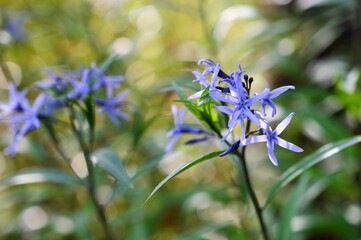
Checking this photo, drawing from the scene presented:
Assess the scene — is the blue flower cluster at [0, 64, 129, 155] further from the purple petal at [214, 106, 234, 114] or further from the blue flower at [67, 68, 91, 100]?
the purple petal at [214, 106, 234, 114]

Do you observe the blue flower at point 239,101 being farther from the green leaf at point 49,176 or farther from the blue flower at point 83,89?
the green leaf at point 49,176

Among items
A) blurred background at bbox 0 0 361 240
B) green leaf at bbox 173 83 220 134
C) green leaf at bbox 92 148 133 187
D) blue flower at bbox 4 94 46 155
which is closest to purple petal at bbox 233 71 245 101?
green leaf at bbox 173 83 220 134

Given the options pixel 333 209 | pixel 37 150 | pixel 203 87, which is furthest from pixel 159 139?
pixel 203 87

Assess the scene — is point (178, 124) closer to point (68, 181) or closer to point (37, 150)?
point (68, 181)

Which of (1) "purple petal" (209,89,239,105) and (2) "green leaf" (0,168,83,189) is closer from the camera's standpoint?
(1) "purple petal" (209,89,239,105)

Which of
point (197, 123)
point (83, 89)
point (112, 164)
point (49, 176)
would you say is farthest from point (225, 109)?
point (197, 123)

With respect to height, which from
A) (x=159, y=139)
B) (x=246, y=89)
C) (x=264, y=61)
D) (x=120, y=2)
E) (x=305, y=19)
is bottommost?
(x=246, y=89)

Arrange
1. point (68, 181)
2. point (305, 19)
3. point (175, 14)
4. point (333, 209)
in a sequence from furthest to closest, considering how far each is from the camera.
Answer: point (175, 14) → point (305, 19) → point (333, 209) → point (68, 181)
